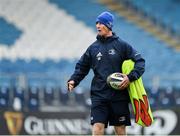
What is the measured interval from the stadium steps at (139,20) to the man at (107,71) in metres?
14.5

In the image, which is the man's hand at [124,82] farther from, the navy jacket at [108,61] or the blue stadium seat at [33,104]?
the blue stadium seat at [33,104]

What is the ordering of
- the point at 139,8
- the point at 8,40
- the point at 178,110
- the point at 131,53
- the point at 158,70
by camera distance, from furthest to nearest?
the point at 139,8
the point at 8,40
the point at 158,70
the point at 178,110
the point at 131,53

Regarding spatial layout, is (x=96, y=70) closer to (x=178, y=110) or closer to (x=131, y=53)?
(x=131, y=53)

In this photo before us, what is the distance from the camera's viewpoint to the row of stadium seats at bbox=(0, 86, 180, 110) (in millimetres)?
14508

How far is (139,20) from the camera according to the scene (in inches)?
907

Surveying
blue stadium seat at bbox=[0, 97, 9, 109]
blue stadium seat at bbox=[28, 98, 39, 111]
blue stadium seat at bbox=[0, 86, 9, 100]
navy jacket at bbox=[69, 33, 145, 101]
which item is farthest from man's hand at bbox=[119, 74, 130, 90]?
blue stadium seat at bbox=[0, 86, 9, 100]

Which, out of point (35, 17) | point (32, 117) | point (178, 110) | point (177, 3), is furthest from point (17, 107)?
point (177, 3)

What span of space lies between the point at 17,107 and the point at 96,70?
267 inches

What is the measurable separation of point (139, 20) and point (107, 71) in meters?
15.3

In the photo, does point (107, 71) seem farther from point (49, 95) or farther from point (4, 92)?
point (49, 95)

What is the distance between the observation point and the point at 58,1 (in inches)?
898

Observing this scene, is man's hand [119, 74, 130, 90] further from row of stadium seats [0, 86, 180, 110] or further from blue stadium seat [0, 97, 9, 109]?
blue stadium seat [0, 97, 9, 109]

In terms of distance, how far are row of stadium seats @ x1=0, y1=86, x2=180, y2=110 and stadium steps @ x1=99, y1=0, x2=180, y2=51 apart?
7.82m

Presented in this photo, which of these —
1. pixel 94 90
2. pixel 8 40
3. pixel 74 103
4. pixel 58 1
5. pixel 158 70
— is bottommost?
pixel 94 90
